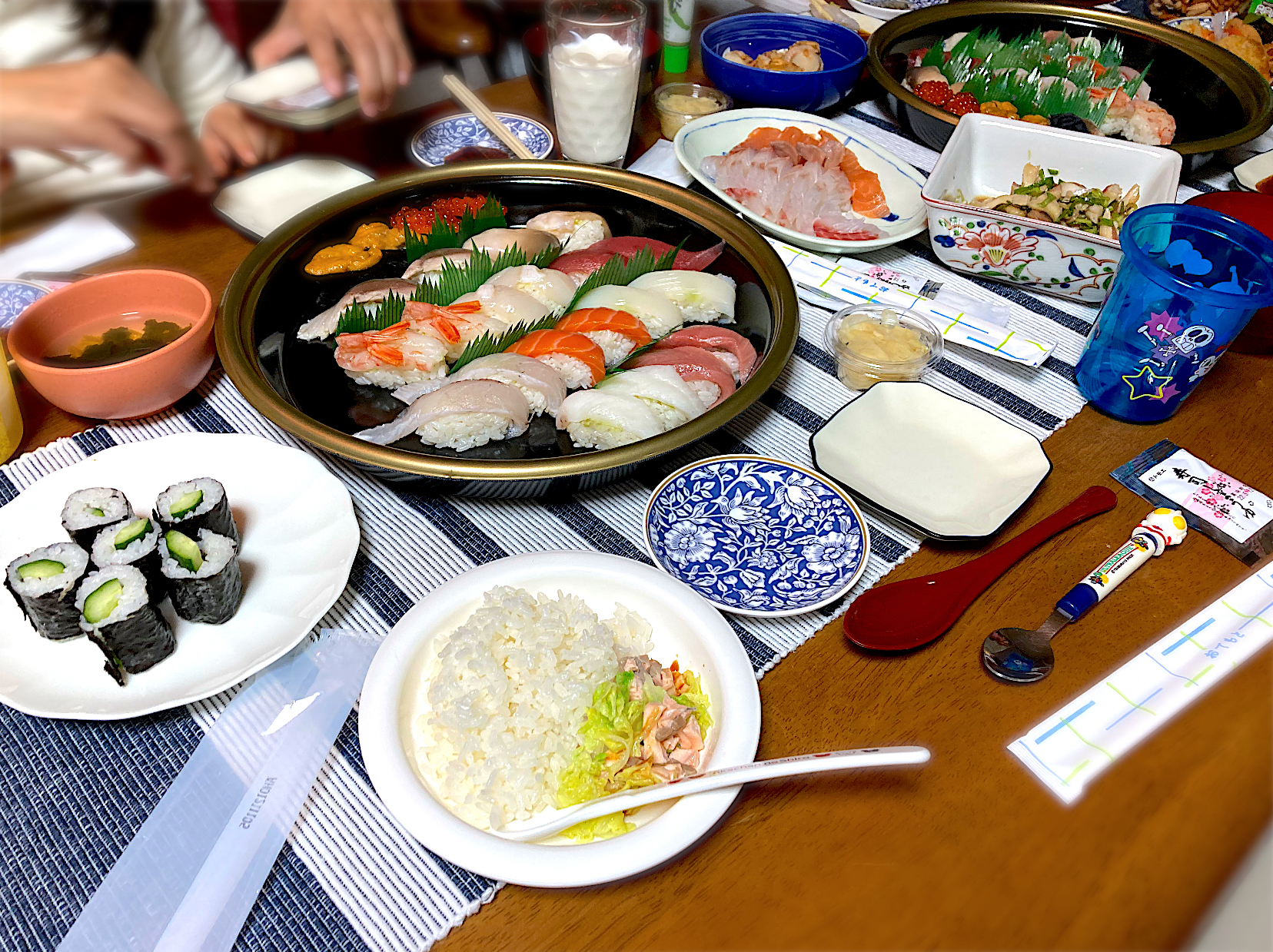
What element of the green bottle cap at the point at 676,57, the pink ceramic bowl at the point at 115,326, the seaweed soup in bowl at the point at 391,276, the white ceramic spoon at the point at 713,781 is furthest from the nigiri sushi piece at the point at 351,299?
the green bottle cap at the point at 676,57

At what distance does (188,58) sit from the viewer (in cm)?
65

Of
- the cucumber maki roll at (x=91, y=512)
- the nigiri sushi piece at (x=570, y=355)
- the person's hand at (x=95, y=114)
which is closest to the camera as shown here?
the person's hand at (x=95, y=114)

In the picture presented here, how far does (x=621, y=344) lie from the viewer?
4.30 ft

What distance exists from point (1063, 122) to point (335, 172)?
61.1 inches

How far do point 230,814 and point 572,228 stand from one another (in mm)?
1066

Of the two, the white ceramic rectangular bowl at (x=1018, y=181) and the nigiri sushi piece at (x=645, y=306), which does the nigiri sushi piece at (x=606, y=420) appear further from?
the white ceramic rectangular bowl at (x=1018, y=181)

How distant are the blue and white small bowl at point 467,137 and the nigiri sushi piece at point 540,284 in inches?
22.7

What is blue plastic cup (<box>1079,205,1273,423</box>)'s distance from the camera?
1168mm

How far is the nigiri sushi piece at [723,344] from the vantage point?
128 cm

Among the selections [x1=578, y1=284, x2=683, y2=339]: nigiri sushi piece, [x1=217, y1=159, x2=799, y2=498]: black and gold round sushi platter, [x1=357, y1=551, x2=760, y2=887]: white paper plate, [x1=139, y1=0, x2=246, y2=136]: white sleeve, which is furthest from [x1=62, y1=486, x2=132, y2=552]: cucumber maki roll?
[x1=578, y1=284, x2=683, y2=339]: nigiri sushi piece

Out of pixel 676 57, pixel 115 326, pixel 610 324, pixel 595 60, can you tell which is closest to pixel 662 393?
pixel 610 324

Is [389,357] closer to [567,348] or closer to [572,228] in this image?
[567,348]

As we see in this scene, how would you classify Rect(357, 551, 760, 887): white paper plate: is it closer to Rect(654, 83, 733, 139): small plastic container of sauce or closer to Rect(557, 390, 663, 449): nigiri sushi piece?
Rect(557, 390, 663, 449): nigiri sushi piece

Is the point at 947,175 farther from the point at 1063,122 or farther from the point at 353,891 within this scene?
the point at 353,891
